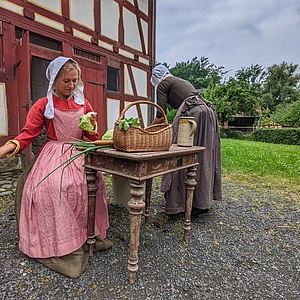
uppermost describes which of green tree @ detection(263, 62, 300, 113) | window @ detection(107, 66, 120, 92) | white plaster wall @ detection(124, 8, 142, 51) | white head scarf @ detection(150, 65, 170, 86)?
green tree @ detection(263, 62, 300, 113)

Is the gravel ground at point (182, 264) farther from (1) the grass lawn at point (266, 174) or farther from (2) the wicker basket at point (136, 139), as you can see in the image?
(1) the grass lawn at point (266, 174)

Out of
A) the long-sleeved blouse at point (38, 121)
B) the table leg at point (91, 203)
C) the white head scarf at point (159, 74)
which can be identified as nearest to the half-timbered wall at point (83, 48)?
the long-sleeved blouse at point (38, 121)

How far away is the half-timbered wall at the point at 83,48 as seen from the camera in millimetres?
3348

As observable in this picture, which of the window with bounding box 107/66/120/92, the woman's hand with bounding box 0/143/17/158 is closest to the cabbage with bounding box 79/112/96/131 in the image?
the woman's hand with bounding box 0/143/17/158

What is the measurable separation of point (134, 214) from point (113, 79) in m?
4.49

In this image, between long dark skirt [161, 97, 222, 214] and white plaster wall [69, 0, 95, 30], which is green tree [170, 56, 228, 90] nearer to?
white plaster wall [69, 0, 95, 30]

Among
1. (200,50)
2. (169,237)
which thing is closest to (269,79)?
(200,50)

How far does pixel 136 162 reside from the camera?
1229mm

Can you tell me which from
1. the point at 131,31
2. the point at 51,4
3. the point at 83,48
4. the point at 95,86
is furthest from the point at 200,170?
the point at 131,31

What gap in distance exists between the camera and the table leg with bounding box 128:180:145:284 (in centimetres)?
127

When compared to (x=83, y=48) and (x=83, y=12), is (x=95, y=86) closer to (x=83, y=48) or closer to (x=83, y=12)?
(x=83, y=48)

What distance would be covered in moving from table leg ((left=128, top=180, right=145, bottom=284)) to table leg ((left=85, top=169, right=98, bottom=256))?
1.12 feet

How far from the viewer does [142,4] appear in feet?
19.1

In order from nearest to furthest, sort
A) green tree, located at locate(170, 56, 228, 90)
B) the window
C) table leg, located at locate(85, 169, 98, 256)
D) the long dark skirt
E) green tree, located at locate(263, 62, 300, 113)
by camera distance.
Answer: table leg, located at locate(85, 169, 98, 256)
the long dark skirt
the window
green tree, located at locate(263, 62, 300, 113)
green tree, located at locate(170, 56, 228, 90)
